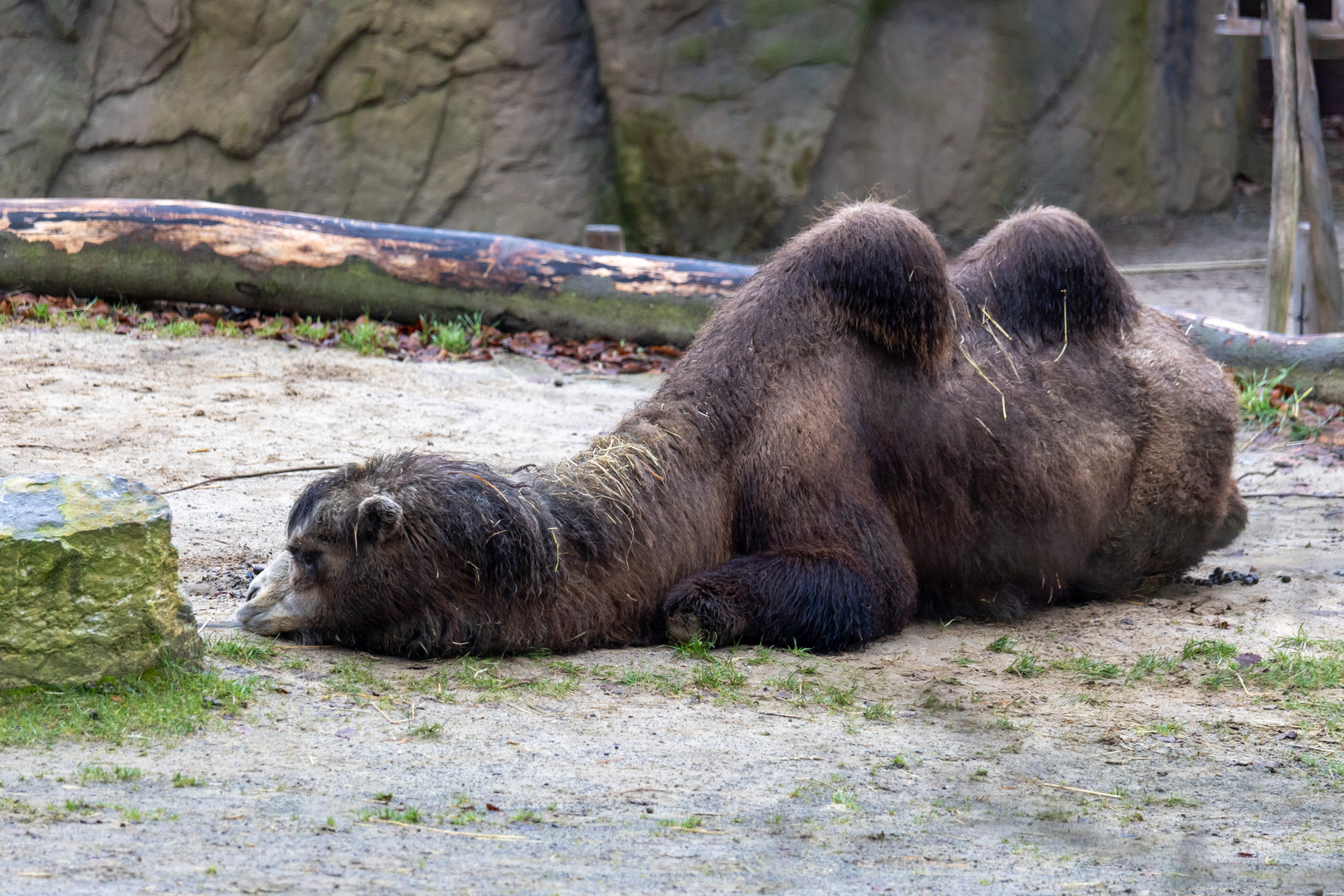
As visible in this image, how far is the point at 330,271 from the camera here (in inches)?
375

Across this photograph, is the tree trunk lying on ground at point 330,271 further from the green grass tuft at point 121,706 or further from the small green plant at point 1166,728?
the green grass tuft at point 121,706

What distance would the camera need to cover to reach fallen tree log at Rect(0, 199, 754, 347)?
9.48 meters

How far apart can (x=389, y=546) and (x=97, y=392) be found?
389 centimetres

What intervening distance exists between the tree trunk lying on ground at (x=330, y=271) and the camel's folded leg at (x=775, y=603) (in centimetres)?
481

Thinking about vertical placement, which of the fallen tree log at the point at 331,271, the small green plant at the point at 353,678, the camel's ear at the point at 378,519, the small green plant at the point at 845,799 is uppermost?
the fallen tree log at the point at 331,271

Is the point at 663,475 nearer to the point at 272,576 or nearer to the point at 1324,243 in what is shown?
the point at 272,576

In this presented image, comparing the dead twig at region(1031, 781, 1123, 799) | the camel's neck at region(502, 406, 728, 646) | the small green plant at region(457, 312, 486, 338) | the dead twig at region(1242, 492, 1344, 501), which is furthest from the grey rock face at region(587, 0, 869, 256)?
the dead twig at region(1031, 781, 1123, 799)

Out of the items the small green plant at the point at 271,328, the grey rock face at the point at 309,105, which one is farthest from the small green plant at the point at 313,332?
the grey rock face at the point at 309,105

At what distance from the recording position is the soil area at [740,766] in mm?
2900

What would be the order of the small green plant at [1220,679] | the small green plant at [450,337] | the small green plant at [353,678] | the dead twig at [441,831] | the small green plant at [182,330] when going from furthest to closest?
the small green plant at [450,337] → the small green plant at [182,330] → the small green plant at [1220,679] → the small green plant at [353,678] → the dead twig at [441,831]

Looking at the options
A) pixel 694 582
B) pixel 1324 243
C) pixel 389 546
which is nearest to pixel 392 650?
pixel 389 546

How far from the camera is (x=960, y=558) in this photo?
5469 mm

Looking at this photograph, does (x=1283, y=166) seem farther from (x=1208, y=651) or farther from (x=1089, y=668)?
(x=1089, y=668)

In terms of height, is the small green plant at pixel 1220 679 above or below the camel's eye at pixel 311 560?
below
